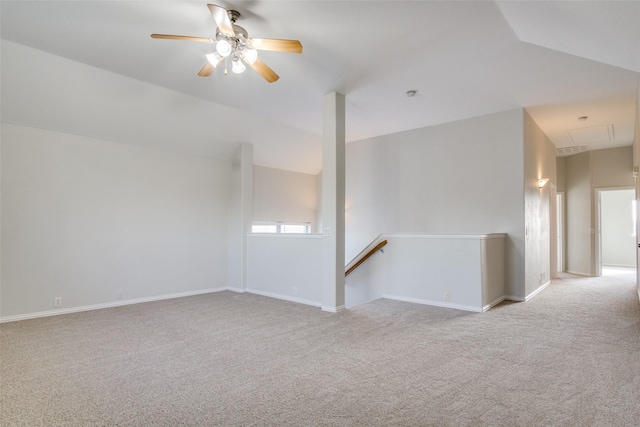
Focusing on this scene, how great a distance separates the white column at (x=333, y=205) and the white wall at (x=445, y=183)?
2.16 metres

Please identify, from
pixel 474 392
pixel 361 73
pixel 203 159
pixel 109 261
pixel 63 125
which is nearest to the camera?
pixel 474 392

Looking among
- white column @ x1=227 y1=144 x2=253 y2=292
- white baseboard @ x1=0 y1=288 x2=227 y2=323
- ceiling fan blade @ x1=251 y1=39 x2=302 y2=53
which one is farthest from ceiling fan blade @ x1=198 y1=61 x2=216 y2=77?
white baseboard @ x1=0 y1=288 x2=227 y2=323

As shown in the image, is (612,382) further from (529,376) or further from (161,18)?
(161,18)

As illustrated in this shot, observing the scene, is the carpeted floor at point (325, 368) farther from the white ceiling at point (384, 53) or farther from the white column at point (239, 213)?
the white ceiling at point (384, 53)

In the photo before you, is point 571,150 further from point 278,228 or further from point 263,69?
point 263,69

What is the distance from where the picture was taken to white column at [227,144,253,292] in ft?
19.6

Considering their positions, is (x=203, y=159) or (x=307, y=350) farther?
(x=203, y=159)

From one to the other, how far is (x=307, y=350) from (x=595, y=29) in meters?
3.40

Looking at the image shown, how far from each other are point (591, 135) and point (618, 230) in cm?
518

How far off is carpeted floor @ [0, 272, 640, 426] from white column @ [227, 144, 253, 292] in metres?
1.61

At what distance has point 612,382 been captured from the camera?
7.76ft

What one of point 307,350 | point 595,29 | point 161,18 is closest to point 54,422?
point 307,350

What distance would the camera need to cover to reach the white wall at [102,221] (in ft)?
13.5

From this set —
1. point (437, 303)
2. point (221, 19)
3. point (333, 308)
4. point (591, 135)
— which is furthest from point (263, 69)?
point (591, 135)
